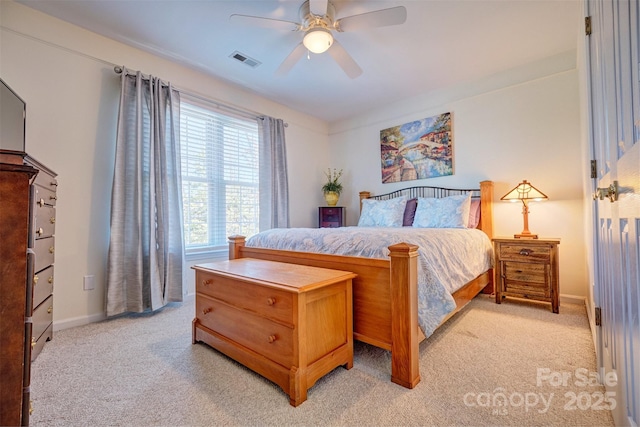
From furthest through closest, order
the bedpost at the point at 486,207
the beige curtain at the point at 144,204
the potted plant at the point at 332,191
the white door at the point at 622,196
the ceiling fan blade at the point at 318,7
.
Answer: the potted plant at the point at 332,191 → the bedpost at the point at 486,207 → the beige curtain at the point at 144,204 → the ceiling fan blade at the point at 318,7 → the white door at the point at 622,196

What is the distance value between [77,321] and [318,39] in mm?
3116

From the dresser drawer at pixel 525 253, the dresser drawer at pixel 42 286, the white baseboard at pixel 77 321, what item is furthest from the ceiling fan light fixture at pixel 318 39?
the white baseboard at pixel 77 321

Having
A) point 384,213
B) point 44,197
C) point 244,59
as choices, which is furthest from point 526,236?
point 44,197

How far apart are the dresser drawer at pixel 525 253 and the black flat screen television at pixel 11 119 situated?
406cm

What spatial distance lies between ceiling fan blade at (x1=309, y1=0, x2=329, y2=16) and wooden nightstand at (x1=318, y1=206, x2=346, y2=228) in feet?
9.06

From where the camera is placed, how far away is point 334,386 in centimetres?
149

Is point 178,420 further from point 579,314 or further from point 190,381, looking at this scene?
point 579,314

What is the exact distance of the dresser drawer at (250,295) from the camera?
1.44 meters

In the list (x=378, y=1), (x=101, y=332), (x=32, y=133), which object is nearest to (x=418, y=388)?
(x=101, y=332)

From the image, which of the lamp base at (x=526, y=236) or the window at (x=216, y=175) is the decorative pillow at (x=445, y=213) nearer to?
the lamp base at (x=526, y=236)

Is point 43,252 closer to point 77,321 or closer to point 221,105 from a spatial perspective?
point 77,321

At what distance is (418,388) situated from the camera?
146cm

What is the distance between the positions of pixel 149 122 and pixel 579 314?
4.45 metres

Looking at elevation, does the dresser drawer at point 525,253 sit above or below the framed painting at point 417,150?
below
